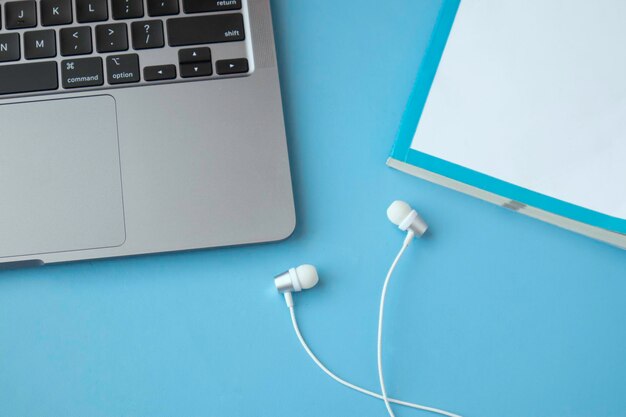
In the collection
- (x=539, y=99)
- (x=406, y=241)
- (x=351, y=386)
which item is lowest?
(x=351, y=386)

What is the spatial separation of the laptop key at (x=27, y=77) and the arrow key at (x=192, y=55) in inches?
4.1

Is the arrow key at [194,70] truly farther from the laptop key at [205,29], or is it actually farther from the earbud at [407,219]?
the earbud at [407,219]

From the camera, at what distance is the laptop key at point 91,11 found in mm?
538

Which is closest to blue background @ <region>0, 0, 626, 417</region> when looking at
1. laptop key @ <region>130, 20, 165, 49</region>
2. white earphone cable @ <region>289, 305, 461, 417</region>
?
white earphone cable @ <region>289, 305, 461, 417</region>

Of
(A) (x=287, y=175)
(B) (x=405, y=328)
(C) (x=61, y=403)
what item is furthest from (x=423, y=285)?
(C) (x=61, y=403)

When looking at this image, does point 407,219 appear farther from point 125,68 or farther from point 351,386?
point 125,68

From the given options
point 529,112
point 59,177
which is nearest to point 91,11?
point 59,177

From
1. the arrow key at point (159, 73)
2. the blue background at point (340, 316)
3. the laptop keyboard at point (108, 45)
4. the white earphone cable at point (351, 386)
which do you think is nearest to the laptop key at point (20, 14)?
the laptop keyboard at point (108, 45)

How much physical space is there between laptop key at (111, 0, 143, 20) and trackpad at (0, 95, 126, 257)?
2.8 inches

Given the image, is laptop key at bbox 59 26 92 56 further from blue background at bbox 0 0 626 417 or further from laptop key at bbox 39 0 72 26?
blue background at bbox 0 0 626 417

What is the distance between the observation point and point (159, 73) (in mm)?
535

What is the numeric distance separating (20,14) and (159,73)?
0.13 metres

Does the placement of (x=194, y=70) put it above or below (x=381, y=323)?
above

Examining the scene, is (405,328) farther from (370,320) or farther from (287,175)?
(287,175)
